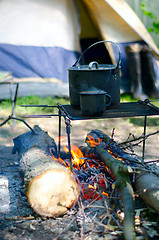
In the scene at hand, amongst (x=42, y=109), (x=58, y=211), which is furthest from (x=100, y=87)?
(x=42, y=109)

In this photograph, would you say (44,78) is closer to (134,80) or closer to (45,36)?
(45,36)

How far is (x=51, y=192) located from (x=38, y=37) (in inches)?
164

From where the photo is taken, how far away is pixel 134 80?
5898mm

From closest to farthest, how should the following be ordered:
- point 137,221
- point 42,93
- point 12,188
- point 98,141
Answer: point 137,221 → point 12,188 → point 98,141 → point 42,93

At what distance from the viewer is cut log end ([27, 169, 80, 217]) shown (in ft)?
6.70

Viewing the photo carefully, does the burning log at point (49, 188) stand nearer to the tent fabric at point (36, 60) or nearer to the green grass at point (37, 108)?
the green grass at point (37, 108)

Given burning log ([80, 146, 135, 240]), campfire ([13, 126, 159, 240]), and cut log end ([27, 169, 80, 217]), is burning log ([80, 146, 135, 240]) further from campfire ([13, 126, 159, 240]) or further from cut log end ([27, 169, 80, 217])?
cut log end ([27, 169, 80, 217])

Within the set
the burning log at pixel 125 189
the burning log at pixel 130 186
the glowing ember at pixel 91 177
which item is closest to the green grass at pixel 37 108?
the glowing ember at pixel 91 177

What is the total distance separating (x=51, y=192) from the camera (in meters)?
2.06

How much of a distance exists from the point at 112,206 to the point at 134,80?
13.5 ft

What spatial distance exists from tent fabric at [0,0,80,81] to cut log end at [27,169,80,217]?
12.7 ft

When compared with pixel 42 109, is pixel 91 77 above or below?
above

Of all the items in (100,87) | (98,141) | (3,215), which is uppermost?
(100,87)

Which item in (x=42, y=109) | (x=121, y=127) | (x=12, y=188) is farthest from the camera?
(x=42, y=109)
